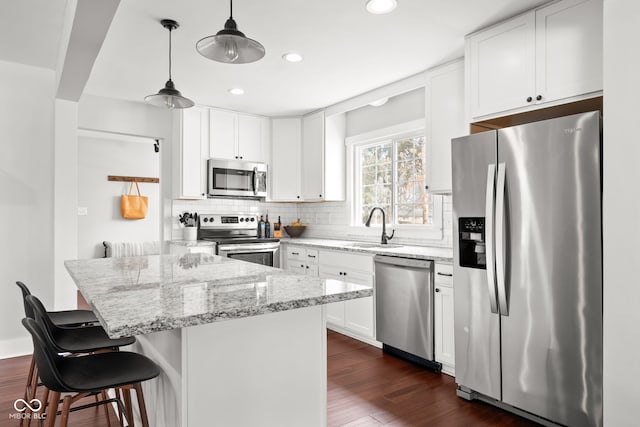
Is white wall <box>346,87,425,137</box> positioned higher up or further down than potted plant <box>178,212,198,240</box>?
higher up

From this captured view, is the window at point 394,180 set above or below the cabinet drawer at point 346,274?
above

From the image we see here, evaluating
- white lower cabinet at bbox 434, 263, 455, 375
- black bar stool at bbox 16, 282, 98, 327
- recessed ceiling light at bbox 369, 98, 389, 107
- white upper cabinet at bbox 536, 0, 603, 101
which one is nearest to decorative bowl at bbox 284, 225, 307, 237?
recessed ceiling light at bbox 369, 98, 389, 107

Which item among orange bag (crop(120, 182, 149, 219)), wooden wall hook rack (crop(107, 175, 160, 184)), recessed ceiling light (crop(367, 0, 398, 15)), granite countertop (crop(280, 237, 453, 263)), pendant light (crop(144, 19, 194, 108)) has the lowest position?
granite countertop (crop(280, 237, 453, 263))

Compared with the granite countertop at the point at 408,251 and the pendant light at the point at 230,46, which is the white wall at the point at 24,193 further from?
the pendant light at the point at 230,46

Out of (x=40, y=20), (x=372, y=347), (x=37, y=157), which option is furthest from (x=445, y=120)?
(x=37, y=157)

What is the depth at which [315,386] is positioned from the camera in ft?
5.10

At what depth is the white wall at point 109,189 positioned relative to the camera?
21.7ft

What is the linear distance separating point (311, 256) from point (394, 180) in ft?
3.95

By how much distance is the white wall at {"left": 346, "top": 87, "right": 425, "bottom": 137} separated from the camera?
154 inches

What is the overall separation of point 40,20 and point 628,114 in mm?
3438

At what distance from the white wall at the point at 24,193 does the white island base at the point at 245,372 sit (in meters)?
2.62

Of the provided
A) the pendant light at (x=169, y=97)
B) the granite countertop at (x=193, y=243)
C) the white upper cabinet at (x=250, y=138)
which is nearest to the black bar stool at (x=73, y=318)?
the pendant light at (x=169, y=97)

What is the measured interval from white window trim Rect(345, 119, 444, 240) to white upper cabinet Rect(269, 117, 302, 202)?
0.67m

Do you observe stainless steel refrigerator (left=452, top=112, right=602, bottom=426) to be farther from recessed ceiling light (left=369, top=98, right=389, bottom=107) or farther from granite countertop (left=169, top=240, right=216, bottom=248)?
granite countertop (left=169, top=240, right=216, bottom=248)
